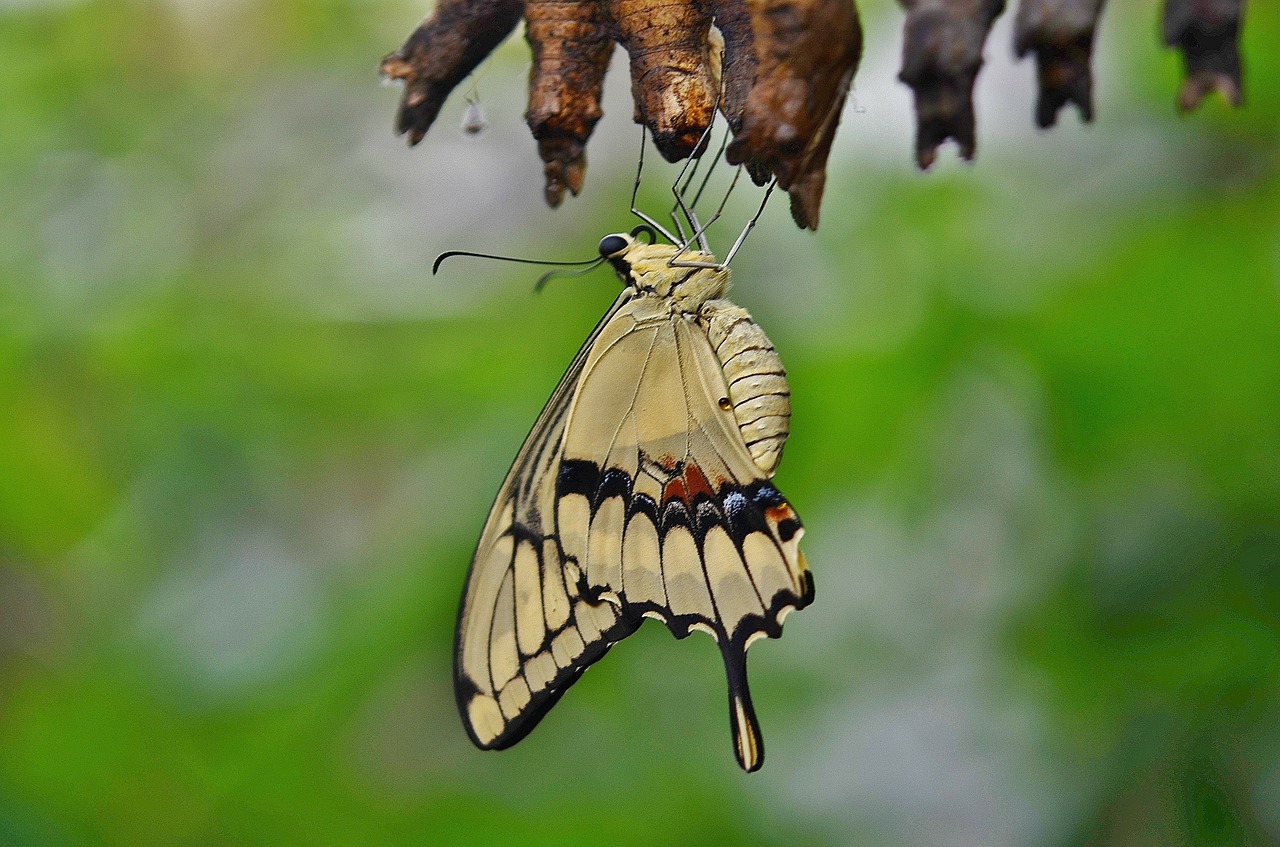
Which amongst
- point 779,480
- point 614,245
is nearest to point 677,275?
point 614,245

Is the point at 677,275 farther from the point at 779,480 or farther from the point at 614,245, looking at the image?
the point at 779,480

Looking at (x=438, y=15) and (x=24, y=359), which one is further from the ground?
(x=438, y=15)

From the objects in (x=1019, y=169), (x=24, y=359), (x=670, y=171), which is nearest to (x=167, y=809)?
(x=24, y=359)

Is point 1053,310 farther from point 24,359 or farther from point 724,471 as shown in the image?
point 24,359

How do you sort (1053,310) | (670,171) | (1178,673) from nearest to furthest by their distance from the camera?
(1178,673) → (1053,310) → (670,171)

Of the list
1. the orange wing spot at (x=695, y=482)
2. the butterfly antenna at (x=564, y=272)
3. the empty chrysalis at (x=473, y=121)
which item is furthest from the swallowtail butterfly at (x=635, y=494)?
the empty chrysalis at (x=473, y=121)

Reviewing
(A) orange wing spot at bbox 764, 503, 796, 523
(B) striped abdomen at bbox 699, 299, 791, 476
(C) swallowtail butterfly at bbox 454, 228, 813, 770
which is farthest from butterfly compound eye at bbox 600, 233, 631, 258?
(A) orange wing spot at bbox 764, 503, 796, 523

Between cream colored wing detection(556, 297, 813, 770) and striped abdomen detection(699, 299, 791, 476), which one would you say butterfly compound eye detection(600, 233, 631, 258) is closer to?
cream colored wing detection(556, 297, 813, 770)
